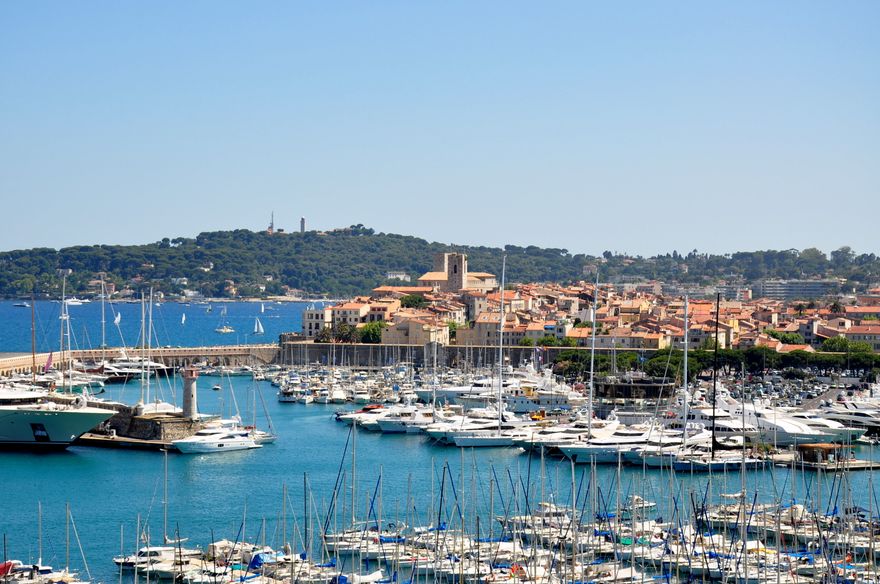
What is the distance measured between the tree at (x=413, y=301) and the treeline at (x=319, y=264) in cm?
8071

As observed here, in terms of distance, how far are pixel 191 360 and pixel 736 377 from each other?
2378cm

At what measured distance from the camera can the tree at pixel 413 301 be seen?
76688mm

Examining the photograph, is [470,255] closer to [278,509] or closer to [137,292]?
[137,292]

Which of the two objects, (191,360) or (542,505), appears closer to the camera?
(542,505)

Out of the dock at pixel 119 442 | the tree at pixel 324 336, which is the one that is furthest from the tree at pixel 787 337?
the dock at pixel 119 442

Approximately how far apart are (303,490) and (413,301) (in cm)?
4945

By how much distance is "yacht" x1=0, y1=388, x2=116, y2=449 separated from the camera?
1302 inches

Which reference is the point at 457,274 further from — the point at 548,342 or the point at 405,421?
the point at 405,421

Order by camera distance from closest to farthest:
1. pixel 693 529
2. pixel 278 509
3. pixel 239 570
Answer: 1. pixel 239 570
2. pixel 693 529
3. pixel 278 509

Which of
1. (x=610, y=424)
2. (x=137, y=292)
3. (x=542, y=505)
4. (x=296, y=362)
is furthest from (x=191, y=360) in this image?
(x=137, y=292)

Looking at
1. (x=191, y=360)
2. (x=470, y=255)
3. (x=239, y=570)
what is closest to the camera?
(x=239, y=570)

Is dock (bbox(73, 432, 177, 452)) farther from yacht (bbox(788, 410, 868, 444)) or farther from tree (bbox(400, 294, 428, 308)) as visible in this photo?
tree (bbox(400, 294, 428, 308))

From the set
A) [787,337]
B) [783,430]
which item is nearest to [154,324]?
[787,337]

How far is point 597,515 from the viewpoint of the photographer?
22.0 m
